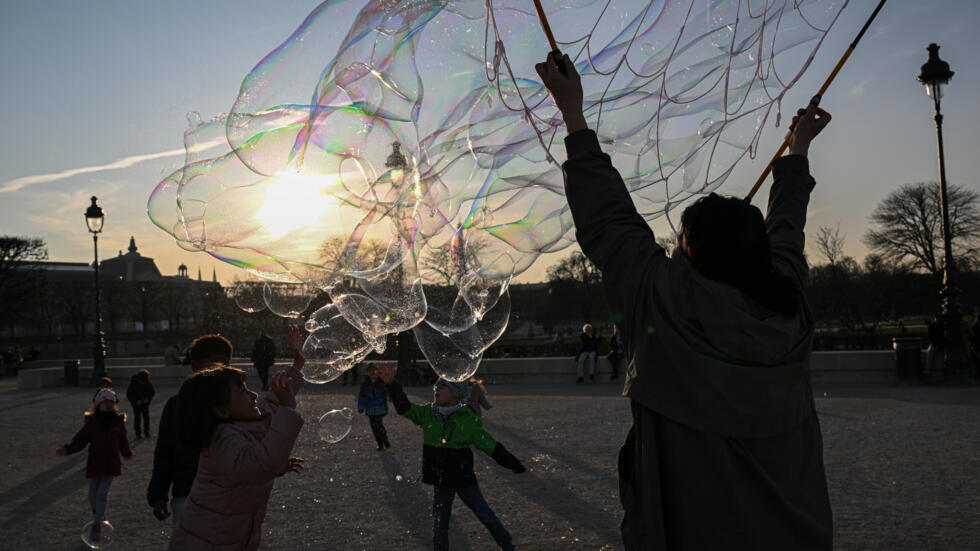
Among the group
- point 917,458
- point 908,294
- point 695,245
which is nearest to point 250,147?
point 695,245

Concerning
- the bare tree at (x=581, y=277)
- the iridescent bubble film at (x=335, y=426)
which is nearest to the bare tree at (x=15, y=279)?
the bare tree at (x=581, y=277)

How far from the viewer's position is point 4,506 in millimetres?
7891

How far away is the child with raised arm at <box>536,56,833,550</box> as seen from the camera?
1.62 m

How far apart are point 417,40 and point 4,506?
7.27 m

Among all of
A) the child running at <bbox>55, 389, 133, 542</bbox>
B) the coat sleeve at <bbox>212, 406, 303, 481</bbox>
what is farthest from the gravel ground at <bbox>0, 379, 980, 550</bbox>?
the coat sleeve at <bbox>212, 406, 303, 481</bbox>

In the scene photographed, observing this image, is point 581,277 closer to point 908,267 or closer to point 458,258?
point 908,267

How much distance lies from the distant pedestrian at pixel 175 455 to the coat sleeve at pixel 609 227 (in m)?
3.00

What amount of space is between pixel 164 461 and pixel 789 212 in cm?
401

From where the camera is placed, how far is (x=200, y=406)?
123 inches

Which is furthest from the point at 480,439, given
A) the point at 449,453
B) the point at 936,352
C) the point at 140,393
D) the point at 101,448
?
the point at 936,352

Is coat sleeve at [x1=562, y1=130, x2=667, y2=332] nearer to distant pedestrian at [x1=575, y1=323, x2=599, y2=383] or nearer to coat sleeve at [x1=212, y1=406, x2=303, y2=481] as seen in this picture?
coat sleeve at [x1=212, y1=406, x2=303, y2=481]

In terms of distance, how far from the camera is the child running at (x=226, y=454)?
3.04 meters

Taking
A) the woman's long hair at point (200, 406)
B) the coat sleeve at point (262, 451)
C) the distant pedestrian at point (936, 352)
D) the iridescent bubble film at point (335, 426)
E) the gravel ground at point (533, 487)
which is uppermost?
the woman's long hair at point (200, 406)

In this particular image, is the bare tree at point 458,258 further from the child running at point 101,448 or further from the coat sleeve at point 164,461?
the child running at point 101,448
